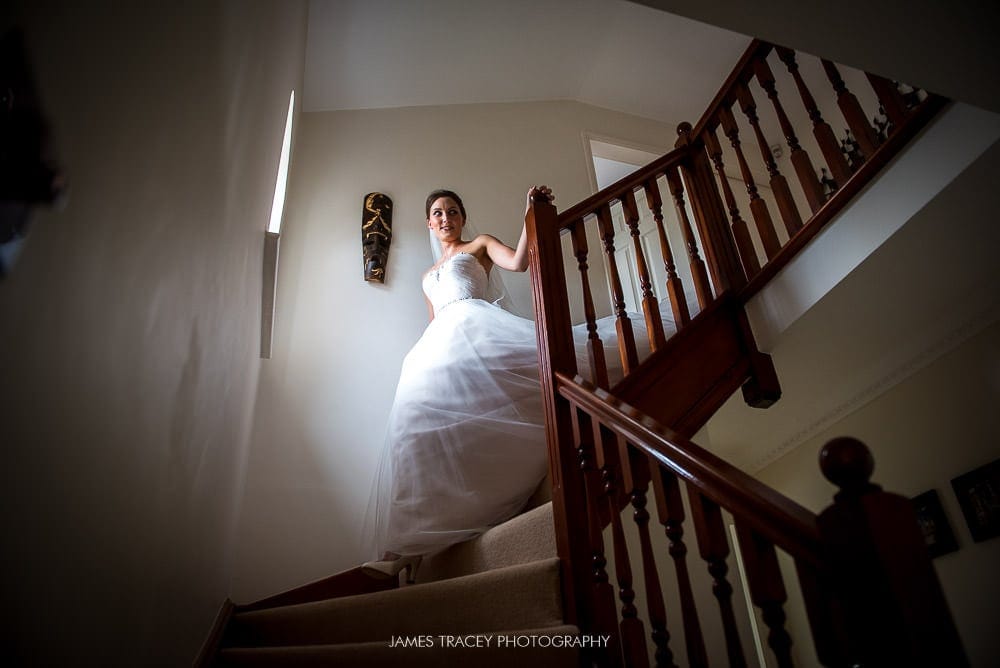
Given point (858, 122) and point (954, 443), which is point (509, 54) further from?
point (954, 443)

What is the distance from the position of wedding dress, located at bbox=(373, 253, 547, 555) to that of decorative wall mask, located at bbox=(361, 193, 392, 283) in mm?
1190

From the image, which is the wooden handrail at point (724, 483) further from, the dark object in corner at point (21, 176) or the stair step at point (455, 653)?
the dark object in corner at point (21, 176)

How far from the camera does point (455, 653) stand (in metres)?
1.68

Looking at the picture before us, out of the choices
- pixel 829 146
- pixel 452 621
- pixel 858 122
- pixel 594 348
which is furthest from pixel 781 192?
pixel 452 621

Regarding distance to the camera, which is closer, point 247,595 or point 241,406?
point 241,406

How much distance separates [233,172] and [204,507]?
0.96m

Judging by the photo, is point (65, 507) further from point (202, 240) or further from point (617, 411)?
point (617, 411)

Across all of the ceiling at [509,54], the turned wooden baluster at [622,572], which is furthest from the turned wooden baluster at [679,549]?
the ceiling at [509,54]

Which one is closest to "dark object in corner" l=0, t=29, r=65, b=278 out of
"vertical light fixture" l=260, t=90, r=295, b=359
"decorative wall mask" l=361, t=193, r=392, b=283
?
"vertical light fixture" l=260, t=90, r=295, b=359

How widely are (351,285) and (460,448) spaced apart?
1738mm

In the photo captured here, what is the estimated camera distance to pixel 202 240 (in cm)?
153

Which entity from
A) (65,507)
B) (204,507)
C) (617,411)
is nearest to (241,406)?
(204,507)

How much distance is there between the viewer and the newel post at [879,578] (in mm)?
844

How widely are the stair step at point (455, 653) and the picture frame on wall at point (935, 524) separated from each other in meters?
2.25
